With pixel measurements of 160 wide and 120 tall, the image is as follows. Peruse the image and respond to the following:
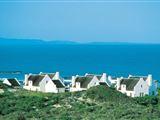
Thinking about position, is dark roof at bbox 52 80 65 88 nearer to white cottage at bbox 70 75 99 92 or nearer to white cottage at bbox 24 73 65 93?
white cottage at bbox 24 73 65 93

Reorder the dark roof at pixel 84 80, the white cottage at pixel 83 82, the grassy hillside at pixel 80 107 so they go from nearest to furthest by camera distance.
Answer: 1. the grassy hillside at pixel 80 107
2. the white cottage at pixel 83 82
3. the dark roof at pixel 84 80

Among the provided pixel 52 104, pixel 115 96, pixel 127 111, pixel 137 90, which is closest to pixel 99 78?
pixel 137 90

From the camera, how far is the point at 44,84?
65.1m

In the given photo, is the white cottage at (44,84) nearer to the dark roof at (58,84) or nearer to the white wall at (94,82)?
the dark roof at (58,84)

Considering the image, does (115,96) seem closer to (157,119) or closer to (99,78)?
(157,119)

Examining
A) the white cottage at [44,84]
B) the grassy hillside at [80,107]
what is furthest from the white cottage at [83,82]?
the grassy hillside at [80,107]

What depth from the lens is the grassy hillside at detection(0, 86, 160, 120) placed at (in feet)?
116

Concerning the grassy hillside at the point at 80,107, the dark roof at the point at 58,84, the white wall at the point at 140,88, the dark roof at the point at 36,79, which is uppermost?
the dark roof at the point at 36,79

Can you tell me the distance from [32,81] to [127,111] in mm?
30804

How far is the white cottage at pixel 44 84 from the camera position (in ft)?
209

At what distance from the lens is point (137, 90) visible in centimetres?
6275

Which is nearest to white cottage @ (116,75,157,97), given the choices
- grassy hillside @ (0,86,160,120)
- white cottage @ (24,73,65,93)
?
white cottage @ (24,73,65,93)

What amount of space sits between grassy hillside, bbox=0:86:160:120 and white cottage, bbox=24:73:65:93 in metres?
17.0

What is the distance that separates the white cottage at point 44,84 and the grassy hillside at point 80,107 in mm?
17045
